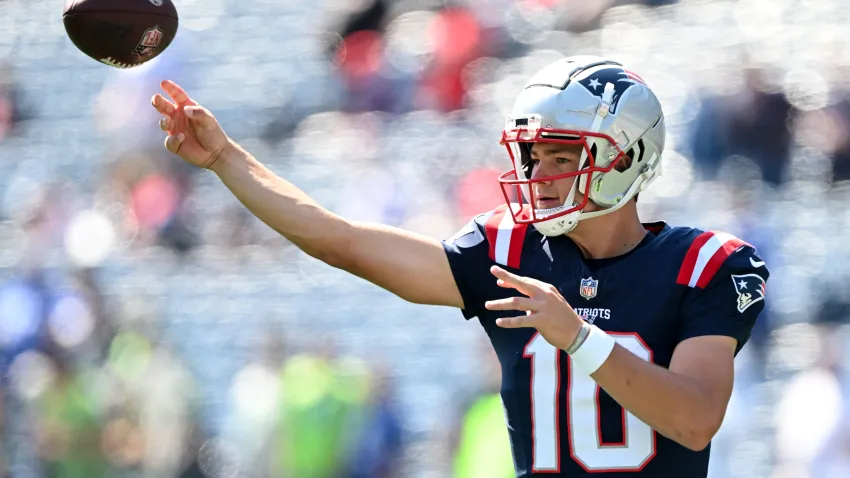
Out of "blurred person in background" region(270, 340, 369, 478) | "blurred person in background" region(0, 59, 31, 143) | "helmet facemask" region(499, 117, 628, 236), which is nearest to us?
"helmet facemask" region(499, 117, 628, 236)

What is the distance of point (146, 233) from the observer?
7102 millimetres

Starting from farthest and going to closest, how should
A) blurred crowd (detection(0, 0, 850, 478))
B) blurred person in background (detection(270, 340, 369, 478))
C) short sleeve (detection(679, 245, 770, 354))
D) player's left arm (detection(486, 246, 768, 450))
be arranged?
blurred person in background (detection(270, 340, 369, 478)), blurred crowd (detection(0, 0, 850, 478)), short sleeve (detection(679, 245, 770, 354)), player's left arm (detection(486, 246, 768, 450))

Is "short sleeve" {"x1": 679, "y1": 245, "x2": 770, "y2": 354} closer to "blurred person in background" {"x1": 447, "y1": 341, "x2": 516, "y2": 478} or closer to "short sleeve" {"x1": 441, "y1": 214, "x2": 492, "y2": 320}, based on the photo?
"short sleeve" {"x1": 441, "y1": 214, "x2": 492, "y2": 320}

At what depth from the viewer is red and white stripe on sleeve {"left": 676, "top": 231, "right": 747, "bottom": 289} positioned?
249 cm

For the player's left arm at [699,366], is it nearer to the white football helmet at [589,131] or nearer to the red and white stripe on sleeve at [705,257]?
the red and white stripe on sleeve at [705,257]

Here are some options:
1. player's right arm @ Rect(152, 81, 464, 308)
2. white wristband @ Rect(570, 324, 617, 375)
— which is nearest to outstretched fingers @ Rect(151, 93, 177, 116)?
player's right arm @ Rect(152, 81, 464, 308)

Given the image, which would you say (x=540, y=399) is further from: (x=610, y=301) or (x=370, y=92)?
(x=370, y=92)

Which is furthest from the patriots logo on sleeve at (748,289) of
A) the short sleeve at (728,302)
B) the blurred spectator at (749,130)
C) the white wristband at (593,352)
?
the blurred spectator at (749,130)

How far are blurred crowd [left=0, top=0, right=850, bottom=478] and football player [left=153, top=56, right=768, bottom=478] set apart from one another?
278 centimetres

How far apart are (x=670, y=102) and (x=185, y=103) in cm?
401

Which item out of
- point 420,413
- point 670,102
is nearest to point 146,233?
point 420,413

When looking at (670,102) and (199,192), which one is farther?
A: (199,192)

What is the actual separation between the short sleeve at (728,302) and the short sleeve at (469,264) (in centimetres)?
47

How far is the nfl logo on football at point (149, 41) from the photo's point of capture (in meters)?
3.14
